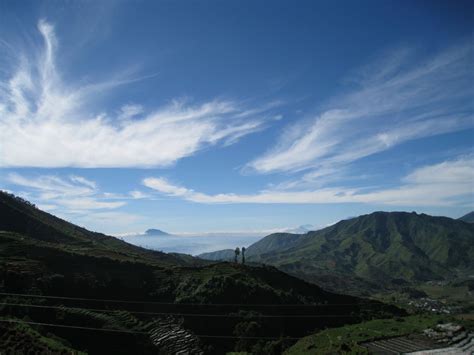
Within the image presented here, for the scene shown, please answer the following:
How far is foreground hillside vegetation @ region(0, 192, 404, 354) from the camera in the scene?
59.5 meters

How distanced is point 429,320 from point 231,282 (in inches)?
1794

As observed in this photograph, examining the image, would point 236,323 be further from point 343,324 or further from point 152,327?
point 343,324

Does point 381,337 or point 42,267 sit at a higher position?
point 42,267

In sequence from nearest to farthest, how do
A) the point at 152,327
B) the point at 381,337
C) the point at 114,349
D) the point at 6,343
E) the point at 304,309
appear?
the point at 6,343, the point at 114,349, the point at 152,327, the point at 381,337, the point at 304,309

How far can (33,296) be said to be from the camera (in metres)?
62.3

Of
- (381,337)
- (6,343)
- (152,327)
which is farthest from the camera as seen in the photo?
(381,337)

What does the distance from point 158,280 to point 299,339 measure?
105 feet

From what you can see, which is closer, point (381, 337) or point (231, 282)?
point (381, 337)

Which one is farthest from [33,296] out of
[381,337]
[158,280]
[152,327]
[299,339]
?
[381,337]

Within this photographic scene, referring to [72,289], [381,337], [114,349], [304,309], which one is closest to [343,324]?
[304,309]

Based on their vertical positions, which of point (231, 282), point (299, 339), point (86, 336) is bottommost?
point (299, 339)

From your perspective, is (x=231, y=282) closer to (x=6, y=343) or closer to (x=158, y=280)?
(x=158, y=280)

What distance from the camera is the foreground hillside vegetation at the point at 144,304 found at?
5953 cm

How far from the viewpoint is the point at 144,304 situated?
76.6 m
